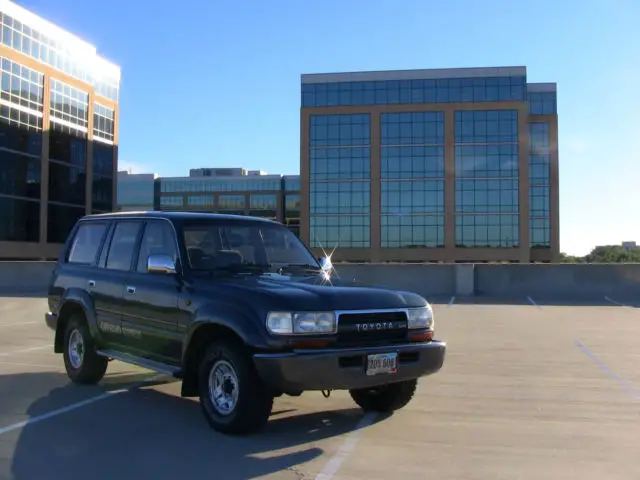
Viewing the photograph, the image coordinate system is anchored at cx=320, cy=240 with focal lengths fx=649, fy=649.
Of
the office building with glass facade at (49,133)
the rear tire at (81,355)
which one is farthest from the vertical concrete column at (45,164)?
the rear tire at (81,355)

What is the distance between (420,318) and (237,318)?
5.51ft

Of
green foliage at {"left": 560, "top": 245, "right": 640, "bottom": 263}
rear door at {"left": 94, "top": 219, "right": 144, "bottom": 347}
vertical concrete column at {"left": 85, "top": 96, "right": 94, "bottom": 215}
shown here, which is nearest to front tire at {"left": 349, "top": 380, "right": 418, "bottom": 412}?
rear door at {"left": 94, "top": 219, "right": 144, "bottom": 347}

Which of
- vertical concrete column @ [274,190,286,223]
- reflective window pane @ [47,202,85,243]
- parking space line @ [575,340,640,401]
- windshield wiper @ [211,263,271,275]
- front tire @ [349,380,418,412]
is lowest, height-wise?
parking space line @ [575,340,640,401]

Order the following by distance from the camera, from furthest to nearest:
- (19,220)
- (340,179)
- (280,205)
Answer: (280,205), (340,179), (19,220)

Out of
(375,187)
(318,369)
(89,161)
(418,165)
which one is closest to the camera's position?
(318,369)

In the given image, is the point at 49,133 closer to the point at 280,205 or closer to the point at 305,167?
the point at 305,167

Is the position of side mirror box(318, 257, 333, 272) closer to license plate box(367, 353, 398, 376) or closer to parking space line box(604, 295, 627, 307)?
license plate box(367, 353, 398, 376)

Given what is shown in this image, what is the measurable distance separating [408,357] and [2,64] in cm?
6440

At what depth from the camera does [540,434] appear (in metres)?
5.87

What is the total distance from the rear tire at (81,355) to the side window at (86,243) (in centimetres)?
71

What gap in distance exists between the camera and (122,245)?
7188 mm

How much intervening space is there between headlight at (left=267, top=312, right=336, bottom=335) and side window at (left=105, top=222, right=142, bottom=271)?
8.03 ft

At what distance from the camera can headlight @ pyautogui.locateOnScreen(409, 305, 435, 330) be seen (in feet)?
19.0

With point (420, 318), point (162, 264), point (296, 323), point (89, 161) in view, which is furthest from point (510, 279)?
point (89, 161)
